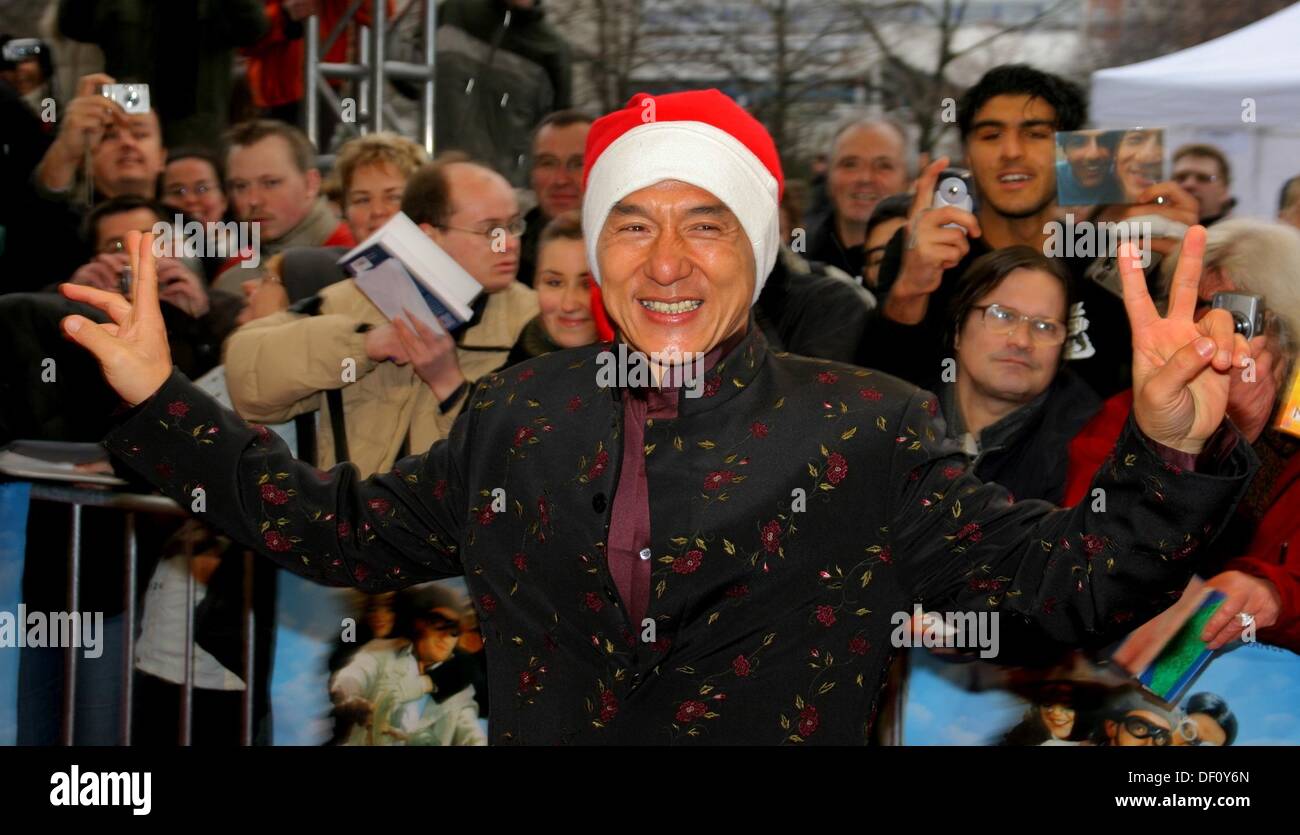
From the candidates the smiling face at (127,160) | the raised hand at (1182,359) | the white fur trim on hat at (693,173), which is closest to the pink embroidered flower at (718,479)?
the white fur trim on hat at (693,173)

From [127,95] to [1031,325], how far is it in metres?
2.67

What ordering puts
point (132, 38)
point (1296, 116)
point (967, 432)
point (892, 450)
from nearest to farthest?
point (892, 450)
point (967, 432)
point (1296, 116)
point (132, 38)

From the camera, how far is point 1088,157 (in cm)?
380

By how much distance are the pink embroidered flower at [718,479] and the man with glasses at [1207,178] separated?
2284 mm

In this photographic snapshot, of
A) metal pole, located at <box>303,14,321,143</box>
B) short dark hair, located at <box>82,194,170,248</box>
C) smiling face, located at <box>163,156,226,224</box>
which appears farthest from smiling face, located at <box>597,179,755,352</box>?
metal pole, located at <box>303,14,321,143</box>

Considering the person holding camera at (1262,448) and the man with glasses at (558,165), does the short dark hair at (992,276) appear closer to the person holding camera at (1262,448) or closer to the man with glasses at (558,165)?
the person holding camera at (1262,448)

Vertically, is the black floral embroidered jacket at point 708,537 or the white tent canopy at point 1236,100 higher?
the white tent canopy at point 1236,100

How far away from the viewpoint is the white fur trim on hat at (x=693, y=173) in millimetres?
2217

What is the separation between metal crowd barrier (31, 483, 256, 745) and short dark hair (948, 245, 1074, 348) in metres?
1.77

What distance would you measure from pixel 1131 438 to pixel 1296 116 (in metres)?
2.50

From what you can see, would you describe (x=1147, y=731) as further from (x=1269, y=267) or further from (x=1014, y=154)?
(x=1014, y=154)
